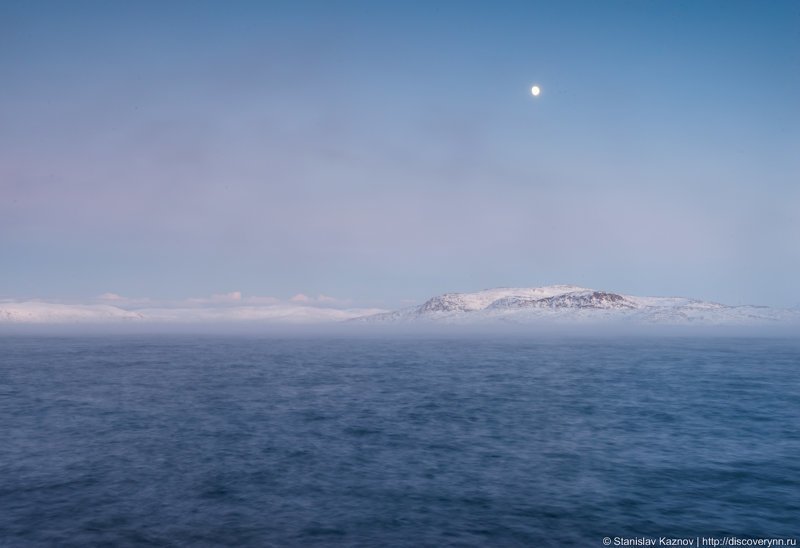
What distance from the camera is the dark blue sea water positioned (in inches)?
778

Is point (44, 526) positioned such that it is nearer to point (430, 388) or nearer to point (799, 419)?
point (430, 388)

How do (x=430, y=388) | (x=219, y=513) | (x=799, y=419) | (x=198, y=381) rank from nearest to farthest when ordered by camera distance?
(x=219, y=513), (x=799, y=419), (x=430, y=388), (x=198, y=381)

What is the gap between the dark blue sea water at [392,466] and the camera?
19750 mm

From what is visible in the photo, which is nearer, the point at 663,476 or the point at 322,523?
the point at 322,523

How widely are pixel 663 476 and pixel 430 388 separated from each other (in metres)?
33.9

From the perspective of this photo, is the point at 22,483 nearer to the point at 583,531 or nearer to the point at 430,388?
the point at 583,531

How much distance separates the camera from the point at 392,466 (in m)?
27.3

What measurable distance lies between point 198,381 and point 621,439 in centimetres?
4932

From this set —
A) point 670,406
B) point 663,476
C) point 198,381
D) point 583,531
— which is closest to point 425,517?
point 583,531

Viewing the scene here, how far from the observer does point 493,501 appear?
22.3 meters

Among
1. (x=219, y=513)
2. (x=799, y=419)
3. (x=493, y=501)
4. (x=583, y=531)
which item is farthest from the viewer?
(x=799, y=419)

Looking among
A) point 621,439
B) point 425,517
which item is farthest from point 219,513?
point 621,439

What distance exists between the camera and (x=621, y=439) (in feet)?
111

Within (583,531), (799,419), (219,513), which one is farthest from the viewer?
(799,419)
